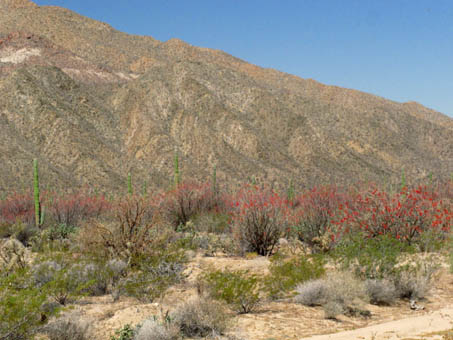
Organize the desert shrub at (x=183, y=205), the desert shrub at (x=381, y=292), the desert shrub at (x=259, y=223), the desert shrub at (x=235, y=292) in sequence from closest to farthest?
the desert shrub at (x=235, y=292), the desert shrub at (x=381, y=292), the desert shrub at (x=259, y=223), the desert shrub at (x=183, y=205)

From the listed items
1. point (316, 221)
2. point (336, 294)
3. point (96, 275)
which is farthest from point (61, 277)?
point (316, 221)

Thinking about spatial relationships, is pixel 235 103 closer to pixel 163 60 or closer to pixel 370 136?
pixel 370 136

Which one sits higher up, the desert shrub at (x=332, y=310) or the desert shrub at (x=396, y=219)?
the desert shrub at (x=396, y=219)

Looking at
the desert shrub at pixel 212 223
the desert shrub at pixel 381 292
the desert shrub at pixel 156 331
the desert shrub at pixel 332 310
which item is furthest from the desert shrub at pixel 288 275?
the desert shrub at pixel 212 223

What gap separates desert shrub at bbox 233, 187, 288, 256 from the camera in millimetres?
11742

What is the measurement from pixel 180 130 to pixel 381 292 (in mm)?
42124

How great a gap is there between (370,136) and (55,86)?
38.9 metres

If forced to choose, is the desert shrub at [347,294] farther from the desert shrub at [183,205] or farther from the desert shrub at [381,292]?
the desert shrub at [183,205]

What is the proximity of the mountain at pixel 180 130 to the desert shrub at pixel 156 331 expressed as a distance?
3318 centimetres

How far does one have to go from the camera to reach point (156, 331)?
5809 mm

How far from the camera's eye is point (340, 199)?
46.0 ft

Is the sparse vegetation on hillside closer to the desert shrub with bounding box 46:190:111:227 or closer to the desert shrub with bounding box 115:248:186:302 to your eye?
the desert shrub with bounding box 115:248:186:302

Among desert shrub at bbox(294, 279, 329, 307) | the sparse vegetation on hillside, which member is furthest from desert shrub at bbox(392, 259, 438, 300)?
desert shrub at bbox(294, 279, 329, 307)

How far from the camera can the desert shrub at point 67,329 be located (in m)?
5.91
